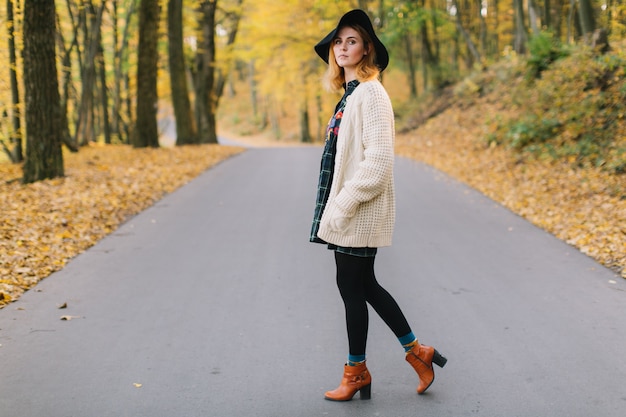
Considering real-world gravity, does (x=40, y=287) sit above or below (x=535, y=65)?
below

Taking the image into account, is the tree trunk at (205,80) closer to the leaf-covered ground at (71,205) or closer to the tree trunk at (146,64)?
the tree trunk at (146,64)

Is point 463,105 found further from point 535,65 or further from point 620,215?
point 620,215

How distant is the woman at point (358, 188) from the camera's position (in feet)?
11.7

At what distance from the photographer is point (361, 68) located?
3.78 m

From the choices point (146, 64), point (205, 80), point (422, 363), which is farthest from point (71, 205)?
point (205, 80)

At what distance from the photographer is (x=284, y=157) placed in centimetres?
2133

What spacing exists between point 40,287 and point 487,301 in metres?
4.29

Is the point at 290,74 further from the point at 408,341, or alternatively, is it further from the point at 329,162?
the point at 408,341

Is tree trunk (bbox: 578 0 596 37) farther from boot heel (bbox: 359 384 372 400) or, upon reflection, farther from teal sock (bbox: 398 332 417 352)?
boot heel (bbox: 359 384 372 400)

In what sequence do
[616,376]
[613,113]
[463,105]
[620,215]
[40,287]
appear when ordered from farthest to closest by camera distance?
[463,105] < [613,113] < [620,215] < [40,287] < [616,376]

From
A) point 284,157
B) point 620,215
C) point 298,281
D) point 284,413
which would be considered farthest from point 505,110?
point 284,413

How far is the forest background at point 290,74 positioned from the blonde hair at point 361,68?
3927 mm

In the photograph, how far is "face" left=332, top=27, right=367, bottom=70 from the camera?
3.78 meters

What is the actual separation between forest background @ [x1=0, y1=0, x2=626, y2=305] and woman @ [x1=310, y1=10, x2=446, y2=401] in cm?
373
